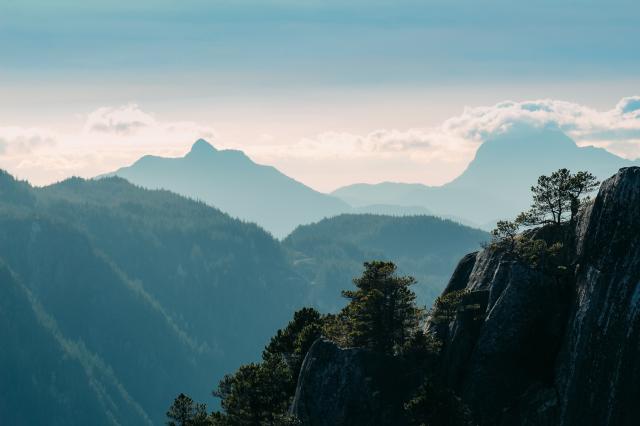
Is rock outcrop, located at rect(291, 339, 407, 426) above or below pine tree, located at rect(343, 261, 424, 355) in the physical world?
below

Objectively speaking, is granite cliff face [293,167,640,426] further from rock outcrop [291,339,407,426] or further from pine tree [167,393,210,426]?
pine tree [167,393,210,426]

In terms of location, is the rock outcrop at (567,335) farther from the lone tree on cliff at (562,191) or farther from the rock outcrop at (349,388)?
the rock outcrop at (349,388)

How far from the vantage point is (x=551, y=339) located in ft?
223

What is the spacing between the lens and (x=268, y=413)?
78.5 metres

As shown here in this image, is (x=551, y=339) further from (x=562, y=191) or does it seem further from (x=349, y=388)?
(x=349, y=388)

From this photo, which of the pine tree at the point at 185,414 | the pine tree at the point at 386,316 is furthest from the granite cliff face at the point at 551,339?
the pine tree at the point at 185,414

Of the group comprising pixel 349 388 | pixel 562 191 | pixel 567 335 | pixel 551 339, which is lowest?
pixel 349 388

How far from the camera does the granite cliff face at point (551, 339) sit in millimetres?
57969

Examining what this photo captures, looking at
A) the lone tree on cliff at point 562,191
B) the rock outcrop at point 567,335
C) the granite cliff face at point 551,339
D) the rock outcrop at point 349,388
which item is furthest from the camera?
the rock outcrop at point 349,388

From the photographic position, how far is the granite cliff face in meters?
58.0

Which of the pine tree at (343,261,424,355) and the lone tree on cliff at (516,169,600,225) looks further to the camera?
the pine tree at (343,261,424,355)

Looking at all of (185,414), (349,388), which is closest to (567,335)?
(349,388)

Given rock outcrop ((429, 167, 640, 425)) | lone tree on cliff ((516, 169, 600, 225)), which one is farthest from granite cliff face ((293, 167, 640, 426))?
lone tree on cliff ((516, 169, 600, 225))

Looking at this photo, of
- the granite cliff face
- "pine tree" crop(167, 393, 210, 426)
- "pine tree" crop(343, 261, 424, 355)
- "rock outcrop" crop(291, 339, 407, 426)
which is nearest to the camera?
the granite cliff face
